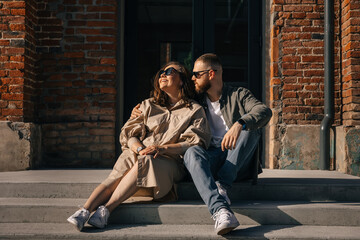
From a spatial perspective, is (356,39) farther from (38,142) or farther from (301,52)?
(38,142)

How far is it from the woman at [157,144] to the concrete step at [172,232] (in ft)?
0.38

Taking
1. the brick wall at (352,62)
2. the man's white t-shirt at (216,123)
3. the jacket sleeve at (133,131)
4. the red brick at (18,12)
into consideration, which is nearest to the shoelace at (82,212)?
the jacket sleeve at (133,131)

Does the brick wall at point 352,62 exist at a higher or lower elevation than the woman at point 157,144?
higher

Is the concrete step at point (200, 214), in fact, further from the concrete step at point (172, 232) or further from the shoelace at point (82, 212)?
the shoelace at point (82, 212)

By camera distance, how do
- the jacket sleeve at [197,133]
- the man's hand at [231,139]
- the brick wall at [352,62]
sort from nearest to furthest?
the man's hand at [231,139], the jacket sleeve at [197,133], the brick wall at [352,62]

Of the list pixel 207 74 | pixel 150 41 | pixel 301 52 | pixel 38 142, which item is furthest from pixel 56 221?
pixel 150 41

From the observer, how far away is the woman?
308 centimetres

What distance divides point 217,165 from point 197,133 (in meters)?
0.32

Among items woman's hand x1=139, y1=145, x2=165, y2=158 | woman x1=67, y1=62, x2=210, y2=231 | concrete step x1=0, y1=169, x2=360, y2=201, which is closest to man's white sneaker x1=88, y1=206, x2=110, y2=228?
woman x1=67, y1=62, x2=210, y2=231

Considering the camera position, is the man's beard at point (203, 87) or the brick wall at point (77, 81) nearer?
the man's beard at point (203, 87)

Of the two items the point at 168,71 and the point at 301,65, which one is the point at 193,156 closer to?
the point at 168,71

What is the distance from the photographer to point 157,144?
341 centimetres

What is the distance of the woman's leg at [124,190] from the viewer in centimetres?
307

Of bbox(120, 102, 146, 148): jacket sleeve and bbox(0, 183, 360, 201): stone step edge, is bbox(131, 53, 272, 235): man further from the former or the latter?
bbox(120, 102, 146, 148): jacket sleeve
